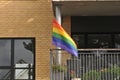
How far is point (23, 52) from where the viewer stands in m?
18.4

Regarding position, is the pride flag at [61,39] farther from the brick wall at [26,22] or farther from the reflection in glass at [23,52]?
the reflection in glass at [23,52]

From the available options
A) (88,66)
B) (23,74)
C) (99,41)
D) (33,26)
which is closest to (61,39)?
(88,66)

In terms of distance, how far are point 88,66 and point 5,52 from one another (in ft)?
15.0

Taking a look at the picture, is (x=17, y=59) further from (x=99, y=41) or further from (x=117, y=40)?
(x=117, y=40)

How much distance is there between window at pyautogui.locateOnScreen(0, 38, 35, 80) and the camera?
18.3 m

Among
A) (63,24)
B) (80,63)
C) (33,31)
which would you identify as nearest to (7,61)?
(33,31)

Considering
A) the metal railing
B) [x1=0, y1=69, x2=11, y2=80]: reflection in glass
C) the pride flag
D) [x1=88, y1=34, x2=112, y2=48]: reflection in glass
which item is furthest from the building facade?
the pride flag

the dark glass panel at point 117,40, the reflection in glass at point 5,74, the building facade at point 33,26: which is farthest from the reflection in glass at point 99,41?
the reflection in glass at point 5,74

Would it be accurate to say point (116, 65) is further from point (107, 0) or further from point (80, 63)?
point (107, 0)

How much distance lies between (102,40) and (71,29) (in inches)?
60.0

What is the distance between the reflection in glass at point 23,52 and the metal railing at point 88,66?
3299mm

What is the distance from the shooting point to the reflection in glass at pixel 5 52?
18.3 m

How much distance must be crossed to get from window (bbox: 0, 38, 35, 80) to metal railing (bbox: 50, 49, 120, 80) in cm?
328

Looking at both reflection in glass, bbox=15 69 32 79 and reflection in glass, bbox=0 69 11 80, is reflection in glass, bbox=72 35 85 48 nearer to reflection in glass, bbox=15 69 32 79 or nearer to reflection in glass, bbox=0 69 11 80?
reflection in glass, bbox=15 69 32 79
